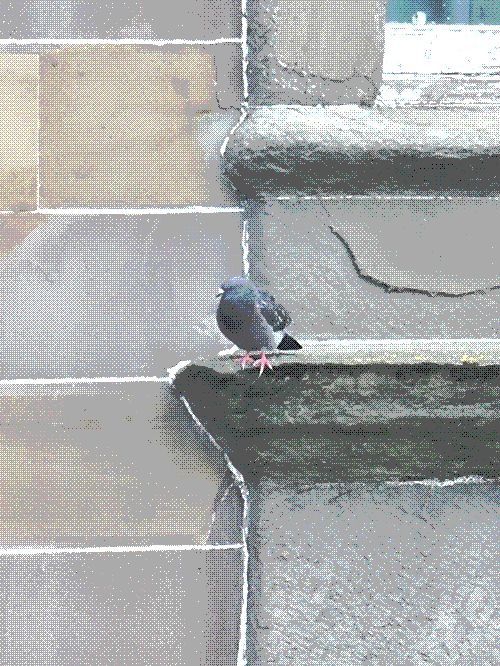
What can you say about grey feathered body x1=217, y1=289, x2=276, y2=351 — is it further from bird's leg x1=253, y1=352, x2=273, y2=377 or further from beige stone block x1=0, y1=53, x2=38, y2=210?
beige stone block x1=0, y1=53, x2=38, y2=210

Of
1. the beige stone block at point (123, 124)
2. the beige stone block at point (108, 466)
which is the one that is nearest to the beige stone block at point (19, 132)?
the beige stone block at point (123, 124)

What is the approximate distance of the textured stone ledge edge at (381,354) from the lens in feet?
8.18

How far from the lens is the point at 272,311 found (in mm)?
2455

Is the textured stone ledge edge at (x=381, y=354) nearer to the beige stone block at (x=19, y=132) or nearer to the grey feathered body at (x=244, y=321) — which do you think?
the grey feathered body at (x=244, y=321)

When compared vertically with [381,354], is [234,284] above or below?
above

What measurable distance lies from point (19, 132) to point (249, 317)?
1.05m

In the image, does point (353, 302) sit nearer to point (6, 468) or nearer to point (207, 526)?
point (207, 526)

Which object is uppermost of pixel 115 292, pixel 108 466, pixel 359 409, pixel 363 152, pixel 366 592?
pixel 363 152

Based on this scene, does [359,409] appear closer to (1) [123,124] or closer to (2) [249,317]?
(2) [249,317]

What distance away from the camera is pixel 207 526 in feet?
8.98

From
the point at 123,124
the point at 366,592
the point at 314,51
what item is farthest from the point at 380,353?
the point at 123,124

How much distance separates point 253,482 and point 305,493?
173 mm

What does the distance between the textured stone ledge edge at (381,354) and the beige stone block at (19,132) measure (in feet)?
2.71

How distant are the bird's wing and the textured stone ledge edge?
4.3 inches
